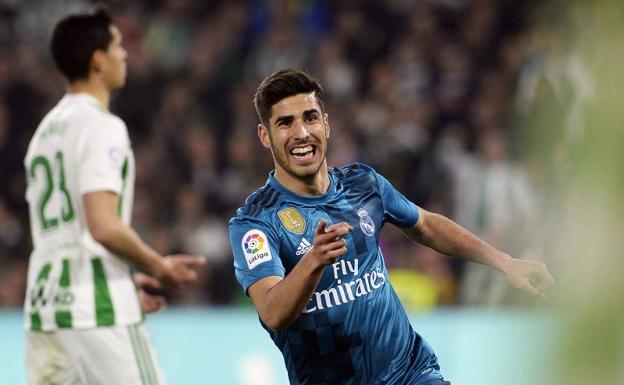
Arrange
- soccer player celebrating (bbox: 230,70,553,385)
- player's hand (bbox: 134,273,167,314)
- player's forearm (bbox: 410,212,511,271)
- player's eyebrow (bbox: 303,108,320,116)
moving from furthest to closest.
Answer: player's hand (bbox: 134,273,167,314), player's forearm (bbox: 410,212,511,271), player's eyebrow (bbox: 303,108,320,116), soccer player celebrating (bbox: 230,70,553,385)

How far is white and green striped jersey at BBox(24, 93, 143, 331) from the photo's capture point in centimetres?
332

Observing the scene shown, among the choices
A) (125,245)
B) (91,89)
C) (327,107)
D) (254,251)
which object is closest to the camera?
(254,251)

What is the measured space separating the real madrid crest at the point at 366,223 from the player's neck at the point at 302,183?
15cm

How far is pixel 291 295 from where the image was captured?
2588mm

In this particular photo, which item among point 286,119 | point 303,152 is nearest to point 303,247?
point 303,152

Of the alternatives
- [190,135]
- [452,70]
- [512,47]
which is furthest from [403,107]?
[190,135]

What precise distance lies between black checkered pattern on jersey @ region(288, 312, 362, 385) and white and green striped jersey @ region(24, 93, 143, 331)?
0.63 meters

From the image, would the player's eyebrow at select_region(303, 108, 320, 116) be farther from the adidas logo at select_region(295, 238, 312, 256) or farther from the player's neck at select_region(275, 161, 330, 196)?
the adidas logo at select_region(295, 238, 312, 256)

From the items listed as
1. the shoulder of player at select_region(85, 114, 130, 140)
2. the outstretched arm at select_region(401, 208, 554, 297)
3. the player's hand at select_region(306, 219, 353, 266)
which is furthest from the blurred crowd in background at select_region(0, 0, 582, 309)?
the player's hand at select_region(306, 219, 353, 266)

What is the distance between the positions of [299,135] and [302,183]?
184 millimetres

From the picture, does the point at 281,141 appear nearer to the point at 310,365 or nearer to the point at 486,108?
the point at 310,365

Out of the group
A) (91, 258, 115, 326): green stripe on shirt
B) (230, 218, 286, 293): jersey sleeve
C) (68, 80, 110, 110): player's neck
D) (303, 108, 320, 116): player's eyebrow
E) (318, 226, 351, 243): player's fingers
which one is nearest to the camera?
(318, 226, 351, 243): player's fingers

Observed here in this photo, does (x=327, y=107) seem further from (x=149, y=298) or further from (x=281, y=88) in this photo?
(x=281, y=88)

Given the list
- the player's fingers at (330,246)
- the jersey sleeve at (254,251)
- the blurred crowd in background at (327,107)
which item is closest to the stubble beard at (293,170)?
the jersey sleeve at (254,251)
